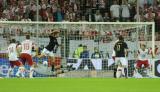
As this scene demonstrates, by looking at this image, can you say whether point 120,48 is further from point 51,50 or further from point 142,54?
point 51,50

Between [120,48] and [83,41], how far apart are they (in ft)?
5.57

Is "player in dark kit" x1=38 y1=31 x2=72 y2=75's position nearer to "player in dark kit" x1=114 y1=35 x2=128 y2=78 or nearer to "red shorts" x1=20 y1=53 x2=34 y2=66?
"red shorts" x1=20 y1=53 x2=34 y2=66

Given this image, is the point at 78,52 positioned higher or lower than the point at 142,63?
higher

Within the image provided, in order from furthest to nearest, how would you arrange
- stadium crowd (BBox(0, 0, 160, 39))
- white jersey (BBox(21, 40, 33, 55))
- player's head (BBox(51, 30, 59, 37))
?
stadium crowd (BBox(0, 0, 160, 39))
player's head (BBox(51, 30, 59, 37))
white jersey (BBox(21, 40, 33, 55))

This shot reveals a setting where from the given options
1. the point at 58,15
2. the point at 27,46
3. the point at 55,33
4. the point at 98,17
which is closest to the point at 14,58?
the point at 27,46

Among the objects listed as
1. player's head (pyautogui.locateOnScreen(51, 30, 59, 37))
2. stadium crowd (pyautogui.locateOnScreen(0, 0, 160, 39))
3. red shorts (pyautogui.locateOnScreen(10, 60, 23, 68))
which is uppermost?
stadium crowd (pyautogui.locateOnScreen(0, 0, 160, 39))

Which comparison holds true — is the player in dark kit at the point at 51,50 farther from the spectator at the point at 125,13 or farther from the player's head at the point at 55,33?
the spectator at the point at 125,13

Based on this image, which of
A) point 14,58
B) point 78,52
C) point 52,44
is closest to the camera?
point 14,58

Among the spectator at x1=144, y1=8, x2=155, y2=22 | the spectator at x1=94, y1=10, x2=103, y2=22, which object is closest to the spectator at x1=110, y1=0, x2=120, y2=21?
the spectator at x1=94, y1=10, x2=103, y2=22

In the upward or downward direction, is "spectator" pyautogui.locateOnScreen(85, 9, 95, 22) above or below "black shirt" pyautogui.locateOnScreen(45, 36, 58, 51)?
above

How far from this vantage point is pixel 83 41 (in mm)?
22672

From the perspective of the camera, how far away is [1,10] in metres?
26.0

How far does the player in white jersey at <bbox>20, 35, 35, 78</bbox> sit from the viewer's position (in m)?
21.5

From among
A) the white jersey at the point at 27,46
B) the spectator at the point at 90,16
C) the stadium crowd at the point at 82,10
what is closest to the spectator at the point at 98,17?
the stadium crowd at the point at 82,10
